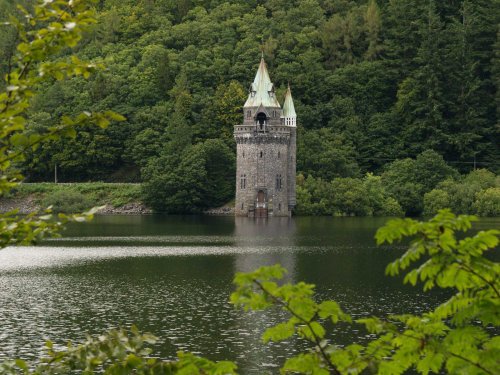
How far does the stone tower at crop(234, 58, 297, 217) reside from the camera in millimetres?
96938

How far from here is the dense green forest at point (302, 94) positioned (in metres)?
104

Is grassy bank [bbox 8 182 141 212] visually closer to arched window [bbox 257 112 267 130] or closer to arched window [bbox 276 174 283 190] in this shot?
arched window [bbox 257 112 267 130]

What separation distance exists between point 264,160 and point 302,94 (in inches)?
849

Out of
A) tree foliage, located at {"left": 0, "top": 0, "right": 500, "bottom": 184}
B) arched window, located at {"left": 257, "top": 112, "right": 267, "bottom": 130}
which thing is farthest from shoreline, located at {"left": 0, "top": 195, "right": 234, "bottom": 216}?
arched window, located at {"left": 257, "top": 112, "right": 267, "bottom": 130}

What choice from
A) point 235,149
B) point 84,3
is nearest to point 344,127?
point 235,149

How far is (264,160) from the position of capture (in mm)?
97375

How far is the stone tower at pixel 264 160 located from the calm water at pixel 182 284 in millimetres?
17556

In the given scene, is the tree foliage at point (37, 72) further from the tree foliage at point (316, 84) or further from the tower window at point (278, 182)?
the tree foliage at point (316, 84)

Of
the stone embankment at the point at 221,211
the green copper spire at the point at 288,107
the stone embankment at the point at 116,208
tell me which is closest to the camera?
the green copper spire at the point at 288,107

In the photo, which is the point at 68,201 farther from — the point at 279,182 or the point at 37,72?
the point at 37,72

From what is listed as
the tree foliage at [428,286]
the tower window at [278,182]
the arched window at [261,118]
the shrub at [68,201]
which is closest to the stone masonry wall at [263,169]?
the tower window at [278,182]

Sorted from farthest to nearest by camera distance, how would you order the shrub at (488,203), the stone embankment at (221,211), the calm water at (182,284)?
the stone embankment at (221,211)
the shrub at (488,203)
the calm water at (182,284)

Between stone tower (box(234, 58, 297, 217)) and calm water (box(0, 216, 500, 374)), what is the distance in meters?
17.6

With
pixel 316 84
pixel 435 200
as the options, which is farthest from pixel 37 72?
pixel 316 84
